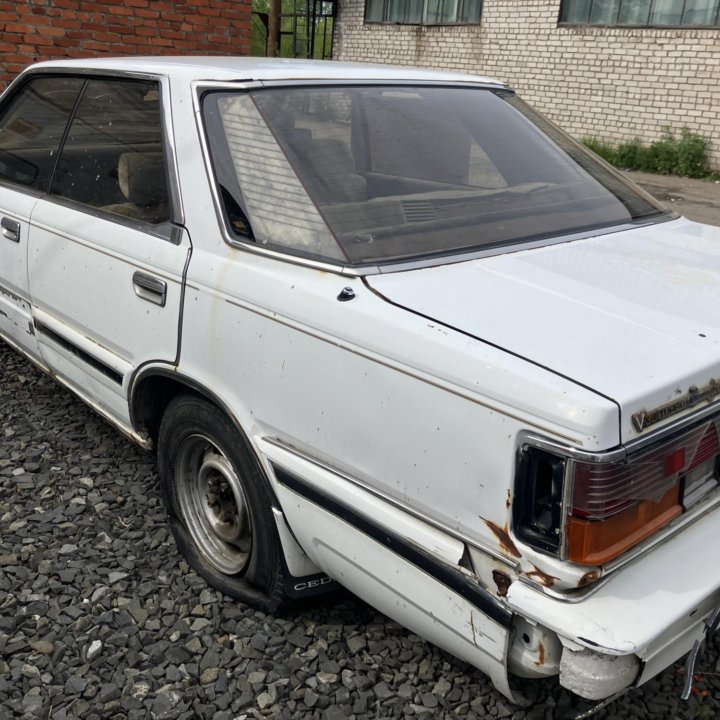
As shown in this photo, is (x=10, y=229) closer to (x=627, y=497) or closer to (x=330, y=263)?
(x=330, y=263)

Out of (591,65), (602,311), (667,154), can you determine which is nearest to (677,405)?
(602,311)

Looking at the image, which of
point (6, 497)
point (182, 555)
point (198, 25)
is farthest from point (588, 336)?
point (198, 25)

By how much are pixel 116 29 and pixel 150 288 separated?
6588 mm

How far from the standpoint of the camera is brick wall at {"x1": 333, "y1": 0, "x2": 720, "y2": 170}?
1199 centimetres

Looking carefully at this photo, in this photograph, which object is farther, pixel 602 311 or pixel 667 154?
pixel 667 154

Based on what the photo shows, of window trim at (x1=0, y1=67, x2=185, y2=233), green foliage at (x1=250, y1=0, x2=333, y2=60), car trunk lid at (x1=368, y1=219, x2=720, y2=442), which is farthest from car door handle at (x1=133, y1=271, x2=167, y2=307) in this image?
green foliage at (x1=250, y1=0, x2=333, y2=60)

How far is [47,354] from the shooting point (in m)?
3.52

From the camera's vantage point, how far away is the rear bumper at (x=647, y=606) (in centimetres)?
159

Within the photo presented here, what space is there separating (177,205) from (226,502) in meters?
1.04

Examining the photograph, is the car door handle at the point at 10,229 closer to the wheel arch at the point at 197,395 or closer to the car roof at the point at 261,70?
the car roof at the point at 261,70

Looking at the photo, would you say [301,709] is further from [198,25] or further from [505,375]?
[198,25]

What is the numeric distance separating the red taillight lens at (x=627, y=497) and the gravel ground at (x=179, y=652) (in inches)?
19.4

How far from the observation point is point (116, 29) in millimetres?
8078

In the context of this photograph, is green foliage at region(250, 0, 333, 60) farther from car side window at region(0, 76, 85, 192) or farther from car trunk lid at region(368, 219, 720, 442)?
car trunk lid at region(368, 219, 720, 442)
